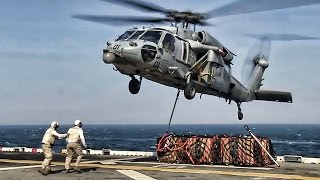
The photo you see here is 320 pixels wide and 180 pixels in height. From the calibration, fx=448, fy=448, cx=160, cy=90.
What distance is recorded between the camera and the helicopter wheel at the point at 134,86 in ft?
75.2

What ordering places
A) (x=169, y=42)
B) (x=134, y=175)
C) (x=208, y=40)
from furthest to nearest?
(x=208, y=40), (x=169, y=42), (x=134, y=175)

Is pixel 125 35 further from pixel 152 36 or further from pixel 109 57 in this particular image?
pixel 109 57

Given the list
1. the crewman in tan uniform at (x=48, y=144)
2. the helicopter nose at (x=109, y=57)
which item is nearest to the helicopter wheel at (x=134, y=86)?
the helicopter nose at (x=109, y=57)

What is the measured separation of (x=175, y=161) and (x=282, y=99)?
36.1 ft

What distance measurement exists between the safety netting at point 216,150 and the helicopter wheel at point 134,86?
9.91 ft

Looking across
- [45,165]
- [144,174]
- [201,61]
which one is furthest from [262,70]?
[45,165]

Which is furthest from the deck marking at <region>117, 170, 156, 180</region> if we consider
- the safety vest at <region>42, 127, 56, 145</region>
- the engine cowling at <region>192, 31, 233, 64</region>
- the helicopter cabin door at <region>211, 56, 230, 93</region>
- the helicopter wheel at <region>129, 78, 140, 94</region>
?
the engine cowling at <region>192, 31, 233, 64</region>

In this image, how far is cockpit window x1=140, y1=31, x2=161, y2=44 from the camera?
837 inches

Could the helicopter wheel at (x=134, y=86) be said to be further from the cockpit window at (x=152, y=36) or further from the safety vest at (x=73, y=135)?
the safety vest at (x=73, y=135)

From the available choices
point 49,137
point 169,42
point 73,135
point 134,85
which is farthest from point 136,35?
point 49,137

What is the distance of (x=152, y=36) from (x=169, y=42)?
94cm

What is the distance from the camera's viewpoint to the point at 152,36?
2147cm

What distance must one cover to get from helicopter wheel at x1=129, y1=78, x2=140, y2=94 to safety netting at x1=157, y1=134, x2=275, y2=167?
119 inches

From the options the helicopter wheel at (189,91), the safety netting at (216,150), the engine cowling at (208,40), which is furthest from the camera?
the engine cowling at (208,40)
